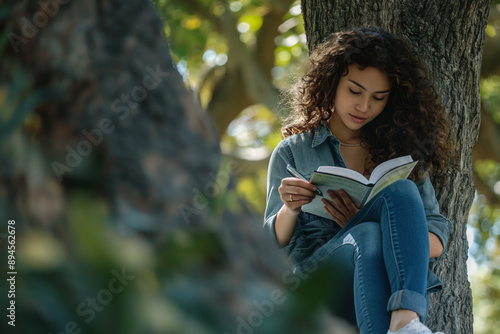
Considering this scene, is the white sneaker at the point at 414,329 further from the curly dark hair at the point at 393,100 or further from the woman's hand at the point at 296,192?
the curly dark hair at the point at 393,100

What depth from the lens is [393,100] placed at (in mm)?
2799

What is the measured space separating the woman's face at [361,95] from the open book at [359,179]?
0.39 m

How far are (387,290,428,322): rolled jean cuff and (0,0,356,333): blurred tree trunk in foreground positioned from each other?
4.74 ft

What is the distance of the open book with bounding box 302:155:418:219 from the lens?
86.1 inches

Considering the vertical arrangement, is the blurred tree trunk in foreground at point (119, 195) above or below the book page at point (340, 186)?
above

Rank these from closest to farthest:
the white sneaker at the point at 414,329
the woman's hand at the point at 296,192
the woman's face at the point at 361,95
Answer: the white sneaker at the point at 414,329
the woman's hand at the point at 296,192
the woman's face at the point at 361,95

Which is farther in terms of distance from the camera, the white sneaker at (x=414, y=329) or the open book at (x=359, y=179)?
the open book at (x=359, y=179)

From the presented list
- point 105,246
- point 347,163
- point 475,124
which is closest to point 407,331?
point 347,163

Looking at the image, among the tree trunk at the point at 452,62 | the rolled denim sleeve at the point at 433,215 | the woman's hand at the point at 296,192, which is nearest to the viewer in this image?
the woman's hand at the point at 296,192

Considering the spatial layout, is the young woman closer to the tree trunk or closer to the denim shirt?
the denim shirt

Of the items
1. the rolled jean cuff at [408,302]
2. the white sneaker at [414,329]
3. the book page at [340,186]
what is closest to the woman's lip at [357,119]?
the book page at [340,186]

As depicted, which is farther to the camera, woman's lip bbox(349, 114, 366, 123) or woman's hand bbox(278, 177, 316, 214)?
woman's lip bbox(349, 114, 366, 123)

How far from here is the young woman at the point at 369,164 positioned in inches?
83.4

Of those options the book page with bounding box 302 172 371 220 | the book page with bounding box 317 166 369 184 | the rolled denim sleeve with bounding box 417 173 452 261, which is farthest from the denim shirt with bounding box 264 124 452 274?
the book page with bounding box 317 166 369 184
